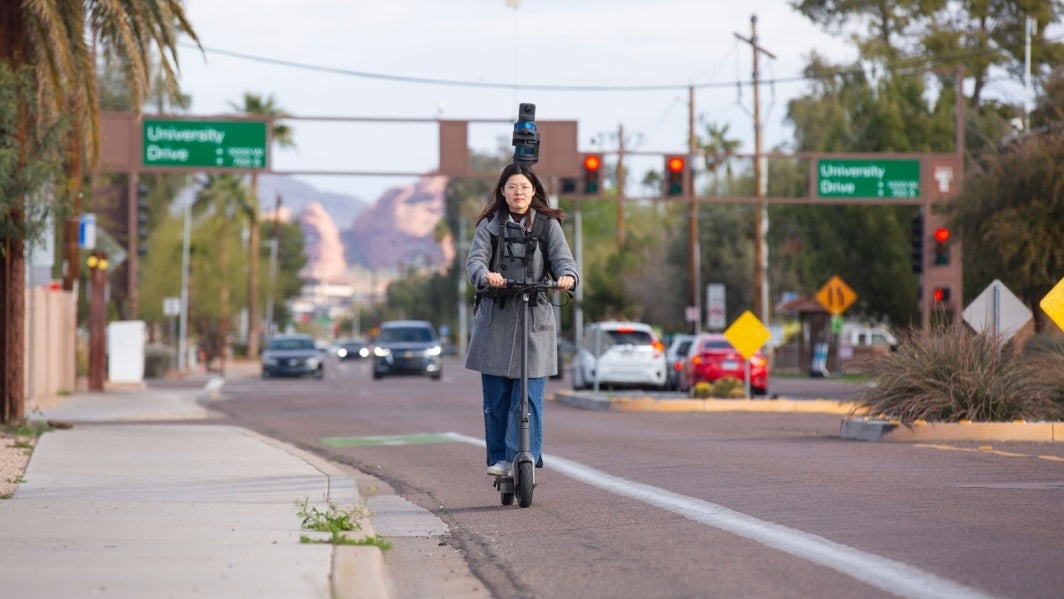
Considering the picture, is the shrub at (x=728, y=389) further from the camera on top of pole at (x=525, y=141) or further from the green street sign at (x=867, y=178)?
the camera on top of pole at (x=525, y=141)

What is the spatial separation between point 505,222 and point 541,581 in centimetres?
344

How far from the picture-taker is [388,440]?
19.6 metres

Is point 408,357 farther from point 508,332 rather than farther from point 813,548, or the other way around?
point 813,548

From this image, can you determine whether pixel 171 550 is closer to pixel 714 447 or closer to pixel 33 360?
pixel 714 447

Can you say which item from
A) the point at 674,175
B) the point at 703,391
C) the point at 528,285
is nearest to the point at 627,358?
the point at 674,175

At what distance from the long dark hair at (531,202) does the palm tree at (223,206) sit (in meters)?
66.2

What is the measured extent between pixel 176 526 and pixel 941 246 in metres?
31.8

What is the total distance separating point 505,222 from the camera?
1062cm

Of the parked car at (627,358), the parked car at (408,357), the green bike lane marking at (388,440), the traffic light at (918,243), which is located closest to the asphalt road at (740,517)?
the green bike lane marking at (388,440)

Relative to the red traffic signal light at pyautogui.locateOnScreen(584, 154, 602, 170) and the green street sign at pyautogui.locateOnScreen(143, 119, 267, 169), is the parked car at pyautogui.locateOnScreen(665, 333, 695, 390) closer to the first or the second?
the red traffic signal light at pyautogui.locateOnScreen(584, 154, 602, 170)

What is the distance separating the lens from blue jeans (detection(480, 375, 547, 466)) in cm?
1041

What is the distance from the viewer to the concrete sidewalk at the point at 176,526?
23.2 ft

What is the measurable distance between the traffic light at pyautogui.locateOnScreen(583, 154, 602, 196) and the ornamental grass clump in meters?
21.2

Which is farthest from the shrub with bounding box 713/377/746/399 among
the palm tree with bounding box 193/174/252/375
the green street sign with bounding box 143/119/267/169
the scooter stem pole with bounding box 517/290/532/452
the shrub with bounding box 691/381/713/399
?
the palm tree with bounding box 193/174/252/375
